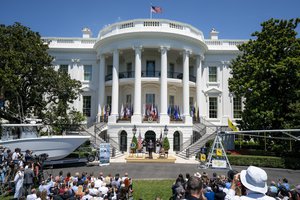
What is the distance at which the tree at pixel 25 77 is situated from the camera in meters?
23.0

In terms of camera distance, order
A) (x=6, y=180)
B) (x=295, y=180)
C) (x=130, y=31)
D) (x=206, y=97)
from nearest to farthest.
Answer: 1. (x=6, y=180)
2. (x=295, y=180)
3. (x=130, y=31)
4. (x=206, y=97)

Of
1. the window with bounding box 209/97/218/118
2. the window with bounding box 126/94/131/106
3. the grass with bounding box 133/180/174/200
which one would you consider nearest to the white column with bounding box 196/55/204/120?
the window with bounding box 209/97/218/118

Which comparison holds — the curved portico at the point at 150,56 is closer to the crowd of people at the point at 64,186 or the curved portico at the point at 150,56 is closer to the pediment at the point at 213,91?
the pediment at the point at 213,91

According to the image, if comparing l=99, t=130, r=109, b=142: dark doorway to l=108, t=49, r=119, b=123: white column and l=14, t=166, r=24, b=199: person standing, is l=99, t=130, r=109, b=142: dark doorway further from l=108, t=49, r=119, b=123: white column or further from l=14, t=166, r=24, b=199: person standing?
l=14, t=166, r=24, b=199: person standing

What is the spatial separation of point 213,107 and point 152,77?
392 inches

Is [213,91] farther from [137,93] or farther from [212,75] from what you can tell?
[137,93]

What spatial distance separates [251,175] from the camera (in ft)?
9.78

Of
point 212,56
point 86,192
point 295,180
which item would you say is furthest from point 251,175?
point 212,56

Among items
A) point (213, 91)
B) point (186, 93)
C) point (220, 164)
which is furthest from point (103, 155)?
point (213, 91)

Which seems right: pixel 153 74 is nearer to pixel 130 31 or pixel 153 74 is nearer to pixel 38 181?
pixel 130 31

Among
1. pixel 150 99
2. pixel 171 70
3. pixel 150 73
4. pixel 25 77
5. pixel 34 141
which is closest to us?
pixel 34 141

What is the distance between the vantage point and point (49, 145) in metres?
19.1

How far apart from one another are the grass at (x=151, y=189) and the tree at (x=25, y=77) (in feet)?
45.7

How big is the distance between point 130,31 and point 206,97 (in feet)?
43.3
